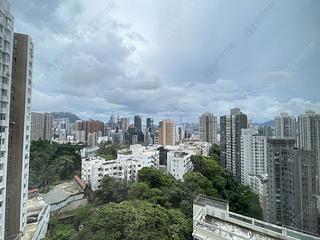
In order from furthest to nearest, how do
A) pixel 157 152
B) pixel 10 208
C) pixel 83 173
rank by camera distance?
pixel 157 152, pixel 83 173, pixel 10 208

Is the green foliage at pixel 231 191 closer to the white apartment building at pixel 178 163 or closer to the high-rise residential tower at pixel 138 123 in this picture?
the white apartment building at pixel 178 163

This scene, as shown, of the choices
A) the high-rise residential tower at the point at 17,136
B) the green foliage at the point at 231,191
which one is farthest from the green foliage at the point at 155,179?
the high-rise residential tower at the point at 17,136

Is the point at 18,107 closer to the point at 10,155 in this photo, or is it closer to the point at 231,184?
the point at 10,155

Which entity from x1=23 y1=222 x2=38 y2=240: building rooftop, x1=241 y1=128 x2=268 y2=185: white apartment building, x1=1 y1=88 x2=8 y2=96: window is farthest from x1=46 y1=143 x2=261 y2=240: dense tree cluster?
x1=1 y1=88 x2=8 y2=96: window

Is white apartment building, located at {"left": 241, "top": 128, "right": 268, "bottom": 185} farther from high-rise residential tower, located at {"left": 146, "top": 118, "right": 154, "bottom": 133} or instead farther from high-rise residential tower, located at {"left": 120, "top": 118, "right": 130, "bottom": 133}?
high-rise residential tower, located at {"left": 120, "top": 118, "right": 130, "bottom": 133}

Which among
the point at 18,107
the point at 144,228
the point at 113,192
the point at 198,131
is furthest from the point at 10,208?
the point at 198,131

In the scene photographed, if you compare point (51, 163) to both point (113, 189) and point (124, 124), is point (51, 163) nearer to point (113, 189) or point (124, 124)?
point (113, 189)
